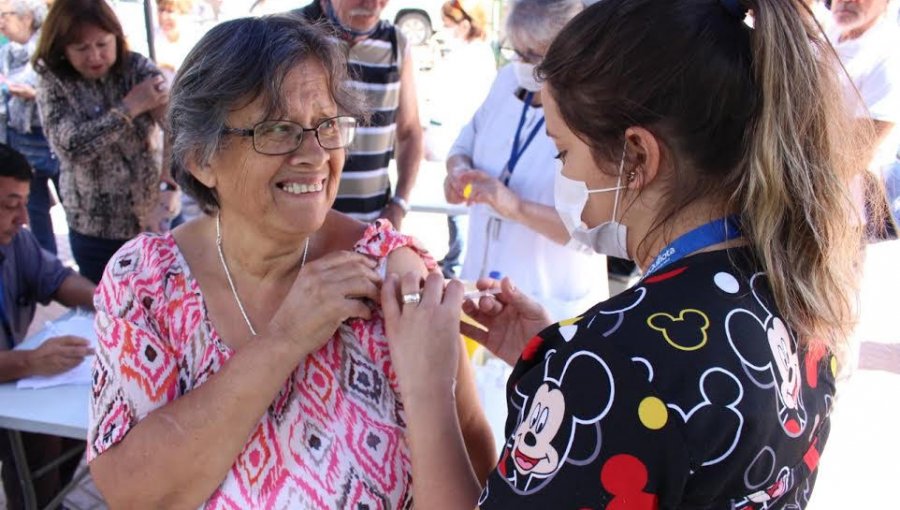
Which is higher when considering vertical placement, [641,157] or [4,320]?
[641,157]

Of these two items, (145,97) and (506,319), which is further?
(145,97)

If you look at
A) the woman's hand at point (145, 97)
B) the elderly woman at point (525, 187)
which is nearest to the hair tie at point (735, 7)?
the elderly woman at point (525, 187)

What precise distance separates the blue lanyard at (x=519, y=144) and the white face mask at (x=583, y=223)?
4.46 feet

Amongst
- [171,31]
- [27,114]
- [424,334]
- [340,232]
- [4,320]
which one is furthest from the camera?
[171,31]

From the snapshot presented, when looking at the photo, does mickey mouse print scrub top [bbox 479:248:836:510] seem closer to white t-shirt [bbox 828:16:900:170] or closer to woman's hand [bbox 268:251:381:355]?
woman's hand [bbox 268:251:381:355]

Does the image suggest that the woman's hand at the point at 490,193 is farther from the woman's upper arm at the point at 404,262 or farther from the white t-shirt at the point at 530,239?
the woman's upper arm at the point at 404,262

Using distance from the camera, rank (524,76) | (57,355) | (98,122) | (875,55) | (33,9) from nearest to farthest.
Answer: (57,355) < (524,76) < (98,122) < (875,55) < (33,9)

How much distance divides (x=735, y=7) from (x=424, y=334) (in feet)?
2.37

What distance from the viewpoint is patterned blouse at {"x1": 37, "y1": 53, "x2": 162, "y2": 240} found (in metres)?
3.34

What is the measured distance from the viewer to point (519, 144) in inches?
111

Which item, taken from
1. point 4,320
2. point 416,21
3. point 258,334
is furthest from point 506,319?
point 416,21

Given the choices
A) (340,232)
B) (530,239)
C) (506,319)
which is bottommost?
(530,239)

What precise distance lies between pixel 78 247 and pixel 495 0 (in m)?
9.02

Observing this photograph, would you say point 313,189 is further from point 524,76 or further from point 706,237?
point 524,76
